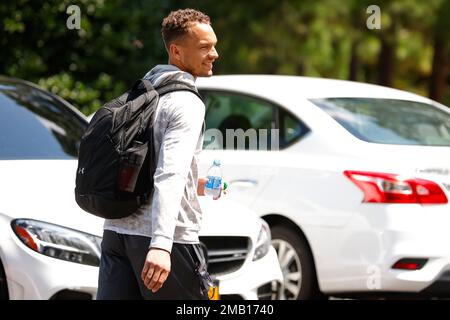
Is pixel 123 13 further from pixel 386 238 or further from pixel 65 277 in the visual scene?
pixel 65 277

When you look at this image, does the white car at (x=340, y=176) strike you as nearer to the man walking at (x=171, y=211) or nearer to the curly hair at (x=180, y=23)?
the man walking at (x=171, y=211)

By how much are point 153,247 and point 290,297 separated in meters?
3.53

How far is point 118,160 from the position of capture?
3729mm

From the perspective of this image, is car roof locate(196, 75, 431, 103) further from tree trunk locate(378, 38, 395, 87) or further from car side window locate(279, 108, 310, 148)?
tree trunk locate(378, 38, 395, 87)

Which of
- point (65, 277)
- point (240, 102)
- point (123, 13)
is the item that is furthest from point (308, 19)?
point (65, 277)

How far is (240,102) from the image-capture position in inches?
303

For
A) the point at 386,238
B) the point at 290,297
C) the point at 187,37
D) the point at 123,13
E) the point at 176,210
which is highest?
the point at 123,13

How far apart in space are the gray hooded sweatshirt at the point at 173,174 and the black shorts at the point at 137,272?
0.04 metres

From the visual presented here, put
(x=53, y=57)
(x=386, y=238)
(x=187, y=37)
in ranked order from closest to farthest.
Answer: (x=187, y=37) < (x=386, y=238) < (x=53, y=57)

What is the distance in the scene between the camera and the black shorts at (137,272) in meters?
3.80

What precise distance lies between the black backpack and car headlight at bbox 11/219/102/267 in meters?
1.53

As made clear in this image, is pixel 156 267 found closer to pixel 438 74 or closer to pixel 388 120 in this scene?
pixel 388 120

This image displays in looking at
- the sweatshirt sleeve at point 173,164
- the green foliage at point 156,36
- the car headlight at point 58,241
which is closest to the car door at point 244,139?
the car headlight at point 58,241

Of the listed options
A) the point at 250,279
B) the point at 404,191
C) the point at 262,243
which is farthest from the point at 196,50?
the point at 404,191
